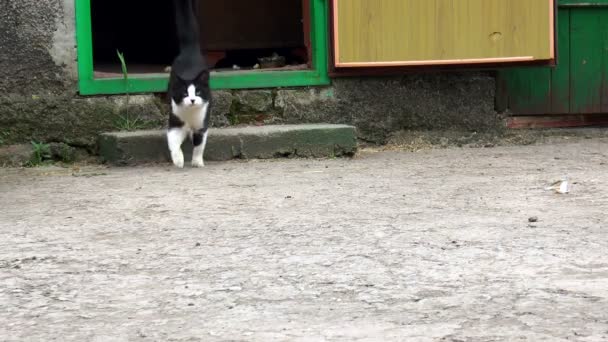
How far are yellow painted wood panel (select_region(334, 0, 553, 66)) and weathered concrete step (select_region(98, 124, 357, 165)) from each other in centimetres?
63

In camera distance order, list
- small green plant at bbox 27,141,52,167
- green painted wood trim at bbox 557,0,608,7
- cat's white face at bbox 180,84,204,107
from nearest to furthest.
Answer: cat's white face at bbox 180,84,204,107 < small green plant at bbox 27,141,52,167 < green painted wood trim at bbox 557,0,608,7

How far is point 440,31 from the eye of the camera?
662 cm

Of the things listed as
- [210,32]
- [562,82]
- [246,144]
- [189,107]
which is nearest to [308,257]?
[189,107]

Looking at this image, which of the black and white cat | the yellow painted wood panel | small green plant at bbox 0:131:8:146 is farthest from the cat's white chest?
small green plant at bbox 0:131:8:146

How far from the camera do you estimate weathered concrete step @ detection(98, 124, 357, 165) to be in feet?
19.8

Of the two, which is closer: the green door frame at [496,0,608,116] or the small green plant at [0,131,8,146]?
the small green plant at [0,131,8,146]

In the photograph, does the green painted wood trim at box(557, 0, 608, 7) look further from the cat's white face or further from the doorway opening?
the cat's white face

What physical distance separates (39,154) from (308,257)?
3442 mm

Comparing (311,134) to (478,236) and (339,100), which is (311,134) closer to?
(339,100)

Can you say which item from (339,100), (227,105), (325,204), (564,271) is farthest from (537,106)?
(564,271)

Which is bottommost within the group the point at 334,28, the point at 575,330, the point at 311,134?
the point at 575,330

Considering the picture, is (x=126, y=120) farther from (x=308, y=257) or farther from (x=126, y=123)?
(x=308, y=257)

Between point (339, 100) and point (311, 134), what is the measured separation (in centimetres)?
65

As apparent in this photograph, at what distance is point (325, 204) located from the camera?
4.47 meters
